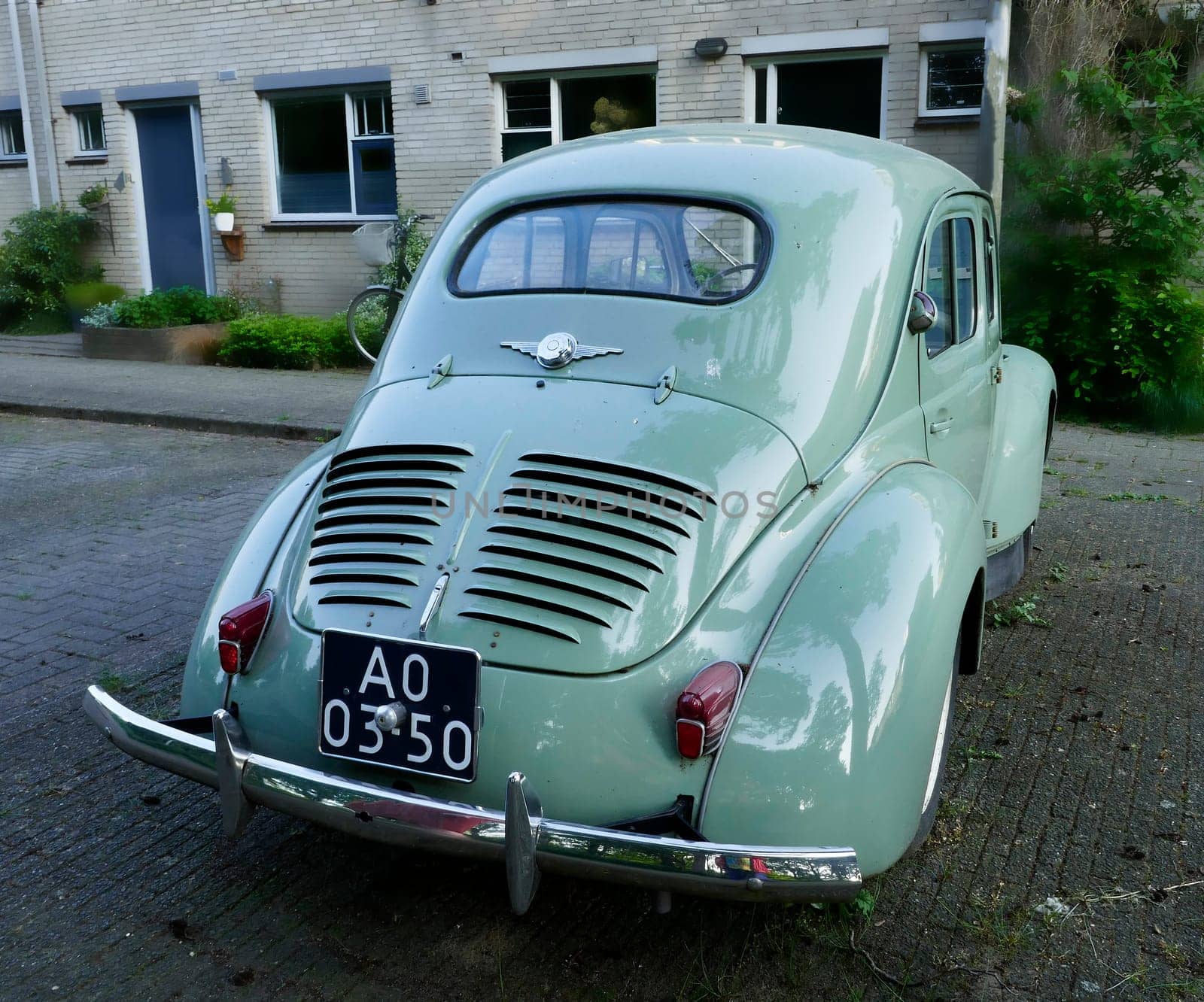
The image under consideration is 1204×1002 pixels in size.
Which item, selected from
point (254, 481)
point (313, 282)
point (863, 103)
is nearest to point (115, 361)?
point (313, 282)

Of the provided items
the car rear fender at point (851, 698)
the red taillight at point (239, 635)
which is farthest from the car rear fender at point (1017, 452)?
the red taillight at point (239, 635)

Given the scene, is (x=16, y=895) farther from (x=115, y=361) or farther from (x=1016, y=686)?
(x=115, y=361)

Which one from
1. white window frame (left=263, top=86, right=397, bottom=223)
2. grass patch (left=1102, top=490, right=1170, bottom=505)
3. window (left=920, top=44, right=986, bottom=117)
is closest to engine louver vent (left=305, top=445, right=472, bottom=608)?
grass patch (left=1102, top=490, right=1170, bottom=505)

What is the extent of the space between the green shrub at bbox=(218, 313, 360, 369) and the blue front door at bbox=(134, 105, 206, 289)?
3345 mm

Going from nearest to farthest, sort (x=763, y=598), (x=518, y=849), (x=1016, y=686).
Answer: (x=518, y=849) < (x=763, y=598) < (x=1016, y=686)

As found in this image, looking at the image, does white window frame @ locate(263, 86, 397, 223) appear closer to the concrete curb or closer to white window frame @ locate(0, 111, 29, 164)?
white window frame @ locate(0, 111, 29, 164)

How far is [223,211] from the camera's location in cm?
1501

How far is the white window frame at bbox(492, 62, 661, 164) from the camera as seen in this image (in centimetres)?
1274

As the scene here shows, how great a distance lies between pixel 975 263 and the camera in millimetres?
4453

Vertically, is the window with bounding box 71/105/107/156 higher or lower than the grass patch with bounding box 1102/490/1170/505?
higher

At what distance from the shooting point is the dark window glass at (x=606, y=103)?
12906 millimetres

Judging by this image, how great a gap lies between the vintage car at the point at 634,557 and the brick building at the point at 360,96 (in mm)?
7251

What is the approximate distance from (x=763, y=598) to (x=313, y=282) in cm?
1307

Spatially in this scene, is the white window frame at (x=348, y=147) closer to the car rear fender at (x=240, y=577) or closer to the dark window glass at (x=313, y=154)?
the dark window glass at (x=313, y=154)
